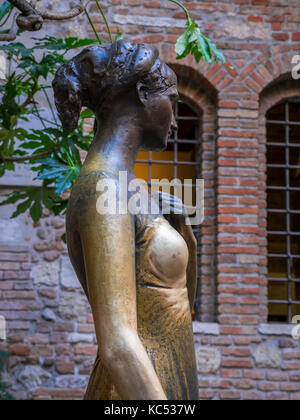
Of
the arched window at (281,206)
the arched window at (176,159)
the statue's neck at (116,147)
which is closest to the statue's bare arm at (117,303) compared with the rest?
the statue's neck at (116,147)

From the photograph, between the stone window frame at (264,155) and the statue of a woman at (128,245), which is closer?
the statue of a woman at (128,245)

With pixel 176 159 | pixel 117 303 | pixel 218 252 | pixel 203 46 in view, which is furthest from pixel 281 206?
pixel 117 303

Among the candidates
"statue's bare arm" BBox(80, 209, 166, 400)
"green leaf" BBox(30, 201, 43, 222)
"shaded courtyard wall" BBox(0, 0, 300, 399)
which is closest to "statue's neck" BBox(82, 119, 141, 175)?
"statue's bare arm" BBox(80, 209, 166, 400)

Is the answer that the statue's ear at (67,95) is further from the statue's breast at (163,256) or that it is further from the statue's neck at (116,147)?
the statue's breast at (163,256)

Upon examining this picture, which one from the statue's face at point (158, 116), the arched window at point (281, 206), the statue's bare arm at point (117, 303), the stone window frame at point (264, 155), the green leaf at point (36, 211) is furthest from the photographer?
the arched window at point (281, 206)

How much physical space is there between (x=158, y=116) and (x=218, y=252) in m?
4.19

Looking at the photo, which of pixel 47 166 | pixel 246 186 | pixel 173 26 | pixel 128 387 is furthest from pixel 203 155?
pixel 128 387

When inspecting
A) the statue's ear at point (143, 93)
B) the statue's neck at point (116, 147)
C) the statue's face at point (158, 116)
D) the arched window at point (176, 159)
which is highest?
the arched window at point (176, 159)

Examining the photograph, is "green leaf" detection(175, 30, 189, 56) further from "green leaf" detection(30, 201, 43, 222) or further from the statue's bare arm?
the statue's bare arm

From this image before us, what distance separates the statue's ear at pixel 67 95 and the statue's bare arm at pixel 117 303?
335mm

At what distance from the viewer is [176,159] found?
6262 millimetres

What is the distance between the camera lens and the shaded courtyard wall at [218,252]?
567cm

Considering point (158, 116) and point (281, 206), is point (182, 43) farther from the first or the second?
point (281, 206)

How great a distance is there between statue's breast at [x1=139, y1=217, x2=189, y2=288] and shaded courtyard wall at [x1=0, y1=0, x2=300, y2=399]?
4100 millimetres
